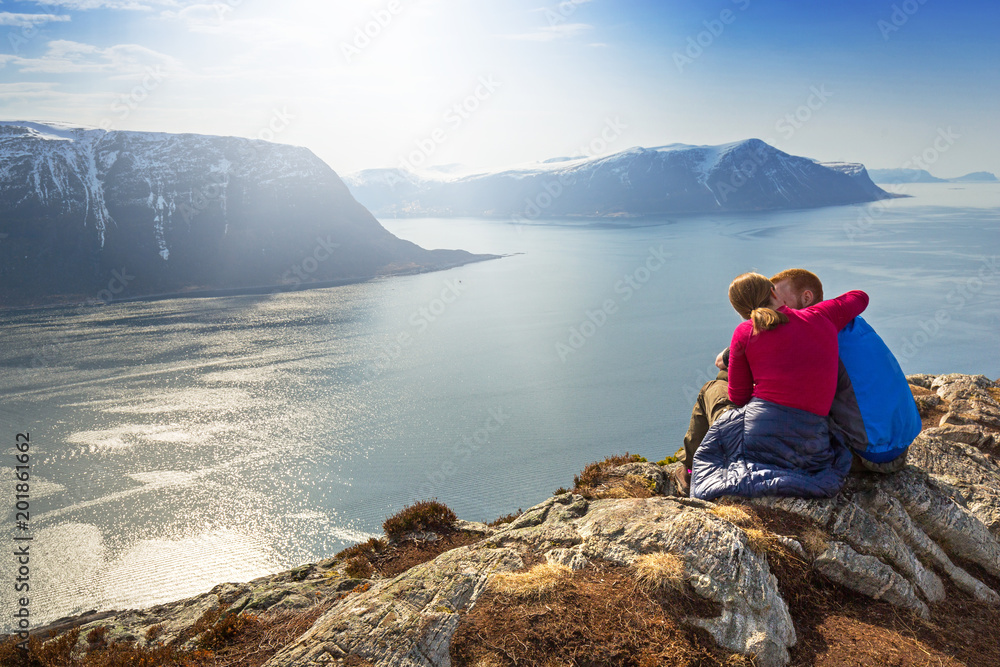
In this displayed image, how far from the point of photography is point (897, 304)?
67.2 meters

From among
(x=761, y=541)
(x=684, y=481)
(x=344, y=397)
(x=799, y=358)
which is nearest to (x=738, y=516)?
(x=761, y=541)

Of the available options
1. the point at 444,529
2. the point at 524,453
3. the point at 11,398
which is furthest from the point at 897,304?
the point at 11,398

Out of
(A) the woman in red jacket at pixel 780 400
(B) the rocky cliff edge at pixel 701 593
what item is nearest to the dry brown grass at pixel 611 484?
(B) the rocky cliff edge at pixel 701 593

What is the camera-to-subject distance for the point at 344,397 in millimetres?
51250

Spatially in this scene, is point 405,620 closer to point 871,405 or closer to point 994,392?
point 871,405

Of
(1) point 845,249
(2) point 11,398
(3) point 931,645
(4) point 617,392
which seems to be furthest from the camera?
(1) point 845,249

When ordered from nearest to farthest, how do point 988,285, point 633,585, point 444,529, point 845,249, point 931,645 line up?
point 931,645, point 633,585, point 444,529, point 988,285, point 845,249

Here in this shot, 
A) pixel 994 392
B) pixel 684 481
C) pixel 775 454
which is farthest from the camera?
pixel 994 392

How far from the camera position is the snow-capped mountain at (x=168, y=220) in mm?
Result: 113062

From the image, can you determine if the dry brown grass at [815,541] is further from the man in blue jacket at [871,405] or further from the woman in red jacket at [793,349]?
the woman in red jacket at [793,349]

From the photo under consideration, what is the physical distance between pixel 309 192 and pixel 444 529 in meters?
160

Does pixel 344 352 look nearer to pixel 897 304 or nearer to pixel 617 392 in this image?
pixel 617 392

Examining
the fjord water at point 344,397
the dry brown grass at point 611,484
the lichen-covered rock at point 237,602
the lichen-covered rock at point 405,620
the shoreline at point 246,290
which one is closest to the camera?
the lichen-covered rock at point 405,620

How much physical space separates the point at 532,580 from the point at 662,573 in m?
1.12
